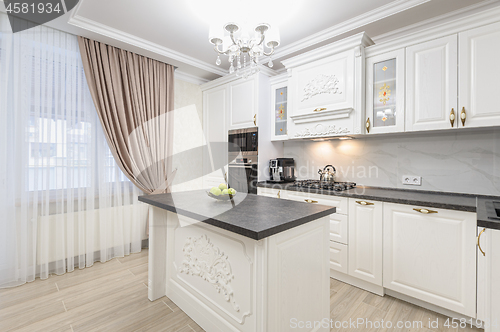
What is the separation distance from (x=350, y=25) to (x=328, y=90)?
66cm

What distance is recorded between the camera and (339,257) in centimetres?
240

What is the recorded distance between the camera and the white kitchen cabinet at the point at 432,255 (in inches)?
67.6

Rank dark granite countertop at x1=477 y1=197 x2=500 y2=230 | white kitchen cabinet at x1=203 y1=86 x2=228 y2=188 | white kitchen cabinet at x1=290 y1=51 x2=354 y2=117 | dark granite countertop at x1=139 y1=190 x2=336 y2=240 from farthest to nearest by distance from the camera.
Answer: white kitchen cabinet at x1=203 y1=86 x2=228 y2=188 < white kitchen cabinet at x1=290 y1=51 x2=354 y2=117 < dark granite countertop at x1=477 y1=197 x2=500 y2=230 < dark granite countertop at x1=139 y1=190 x2=336 y2=240

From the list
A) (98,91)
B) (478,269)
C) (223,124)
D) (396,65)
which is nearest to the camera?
(478,269)

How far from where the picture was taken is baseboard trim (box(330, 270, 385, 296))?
217 cm

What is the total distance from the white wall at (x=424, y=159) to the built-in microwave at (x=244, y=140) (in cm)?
81

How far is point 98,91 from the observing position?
2775 millimetres

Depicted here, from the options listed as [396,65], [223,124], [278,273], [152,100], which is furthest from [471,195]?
[152,100]

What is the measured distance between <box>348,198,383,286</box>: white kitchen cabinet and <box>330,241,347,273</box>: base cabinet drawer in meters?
0.06

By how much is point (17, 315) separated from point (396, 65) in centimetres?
387

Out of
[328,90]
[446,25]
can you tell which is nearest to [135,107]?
[328,90]

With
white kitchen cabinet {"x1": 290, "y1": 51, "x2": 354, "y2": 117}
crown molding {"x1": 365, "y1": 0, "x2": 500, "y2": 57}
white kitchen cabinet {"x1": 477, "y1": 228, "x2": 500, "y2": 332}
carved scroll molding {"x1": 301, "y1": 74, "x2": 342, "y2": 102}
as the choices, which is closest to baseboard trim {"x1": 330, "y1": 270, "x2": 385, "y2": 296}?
white kitchen cabinet {"x1": 477, "y1": 228, "x2": 500, "y2": 332}

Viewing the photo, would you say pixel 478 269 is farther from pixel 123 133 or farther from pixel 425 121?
pixel 123 133

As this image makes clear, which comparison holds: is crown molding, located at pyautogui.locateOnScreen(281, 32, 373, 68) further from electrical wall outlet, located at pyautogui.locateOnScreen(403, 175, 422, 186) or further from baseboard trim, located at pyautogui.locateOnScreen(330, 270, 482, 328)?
baseboard trim, located at pyautogui.locateOnScreen(330, 270, 482, 328)
